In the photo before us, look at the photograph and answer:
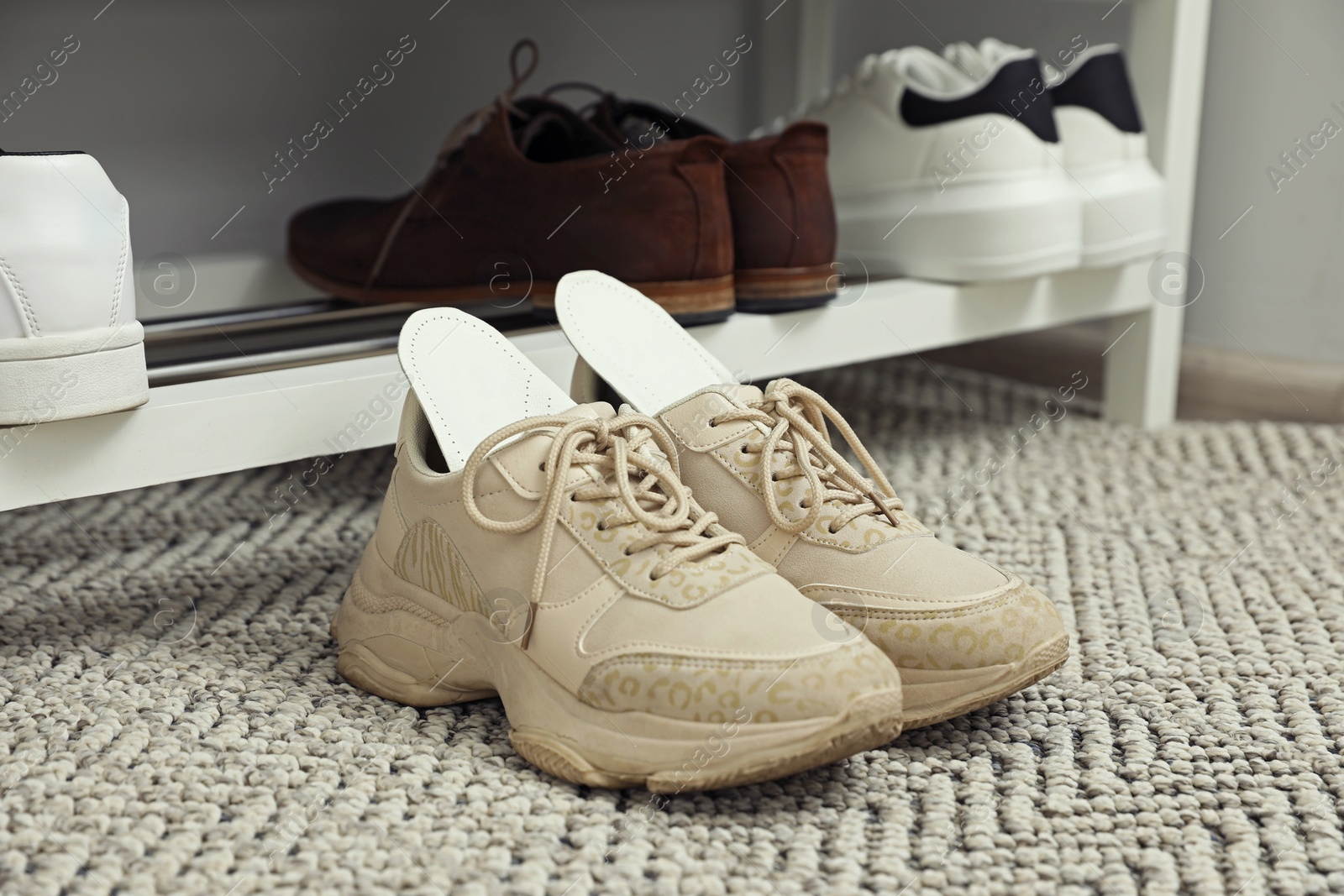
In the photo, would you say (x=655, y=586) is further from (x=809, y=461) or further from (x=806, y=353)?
(x=806, y=353)

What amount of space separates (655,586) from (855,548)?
12 centimetres

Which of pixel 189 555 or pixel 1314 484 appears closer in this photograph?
pixel 189 555

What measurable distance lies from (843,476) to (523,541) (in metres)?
0.18

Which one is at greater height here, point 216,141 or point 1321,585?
point 216,141

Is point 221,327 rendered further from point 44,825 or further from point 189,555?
point 44,825

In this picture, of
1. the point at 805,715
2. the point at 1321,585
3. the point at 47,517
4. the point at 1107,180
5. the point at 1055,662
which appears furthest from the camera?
the point at 1107,180

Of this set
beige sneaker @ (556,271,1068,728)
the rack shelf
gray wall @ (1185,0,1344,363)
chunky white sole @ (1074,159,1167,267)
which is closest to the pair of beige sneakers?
beige sneaker @ (556,271,1068,728)

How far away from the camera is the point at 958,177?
3.48 ft

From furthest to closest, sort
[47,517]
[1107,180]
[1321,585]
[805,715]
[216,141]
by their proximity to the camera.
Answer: [216,141] → [1107,180] → [47,517] → [1321,585] → [805,715]

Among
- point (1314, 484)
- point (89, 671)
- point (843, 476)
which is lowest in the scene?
point (1314, 484)

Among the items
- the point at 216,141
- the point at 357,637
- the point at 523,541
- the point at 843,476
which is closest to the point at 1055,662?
the point at 843,476

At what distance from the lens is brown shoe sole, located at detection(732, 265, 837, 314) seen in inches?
37.4

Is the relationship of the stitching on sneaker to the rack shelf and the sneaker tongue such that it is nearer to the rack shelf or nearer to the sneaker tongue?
the rack shelf

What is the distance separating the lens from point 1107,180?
1122 millimetres
